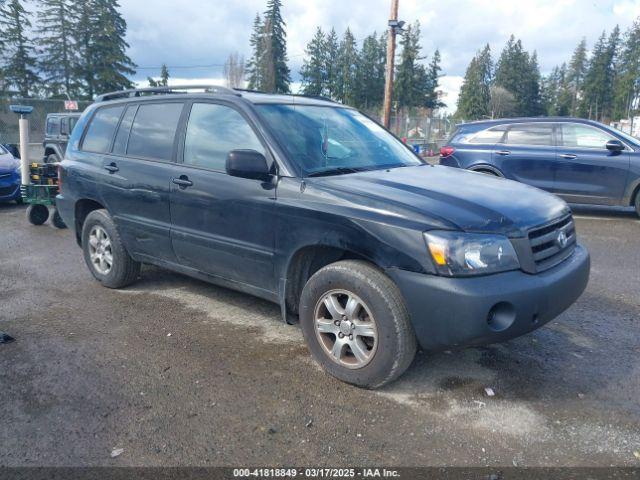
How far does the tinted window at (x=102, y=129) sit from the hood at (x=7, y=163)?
20.8 feet

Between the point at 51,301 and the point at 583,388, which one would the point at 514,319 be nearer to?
the point at 583,388

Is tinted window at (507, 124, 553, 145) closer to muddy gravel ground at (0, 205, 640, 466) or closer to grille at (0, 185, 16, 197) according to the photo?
muddy gravel ground at (0, 205, 640, 466)

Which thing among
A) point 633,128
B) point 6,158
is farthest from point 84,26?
point 633,128

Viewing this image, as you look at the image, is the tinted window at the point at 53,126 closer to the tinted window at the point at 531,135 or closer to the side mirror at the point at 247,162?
the tinted window at the point at 531,135

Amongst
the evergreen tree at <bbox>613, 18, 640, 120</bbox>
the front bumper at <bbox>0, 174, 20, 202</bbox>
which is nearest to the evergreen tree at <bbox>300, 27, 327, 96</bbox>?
the evergreen tree at <bbox>613, 18, 640, 120</bbox>

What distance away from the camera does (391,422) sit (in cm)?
296

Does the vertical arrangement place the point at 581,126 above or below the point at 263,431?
above

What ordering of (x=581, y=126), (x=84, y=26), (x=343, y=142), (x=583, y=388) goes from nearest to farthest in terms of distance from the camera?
(x=583, y=388), (x=343, y=142), (x=581, y=126), (x=84, y=26)

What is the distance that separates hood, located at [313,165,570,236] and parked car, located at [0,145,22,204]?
941 cm

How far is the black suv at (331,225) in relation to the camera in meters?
2.94

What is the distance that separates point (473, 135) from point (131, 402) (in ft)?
28.8

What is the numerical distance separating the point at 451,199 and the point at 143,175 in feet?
8.94

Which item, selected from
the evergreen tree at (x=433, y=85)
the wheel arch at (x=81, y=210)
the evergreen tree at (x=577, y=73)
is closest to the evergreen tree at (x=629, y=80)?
the evergreen tree at (x=577, y=73)

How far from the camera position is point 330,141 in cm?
402
